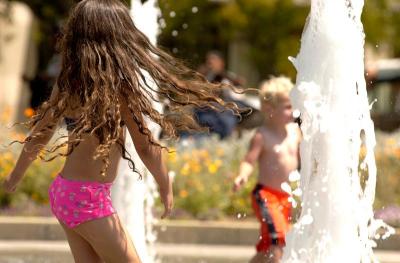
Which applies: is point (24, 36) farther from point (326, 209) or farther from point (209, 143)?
point (326, 209)

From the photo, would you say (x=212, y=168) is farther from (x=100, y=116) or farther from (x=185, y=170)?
(x=100, y=116)

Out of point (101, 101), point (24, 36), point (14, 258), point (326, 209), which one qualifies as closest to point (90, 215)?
point (101, 101)

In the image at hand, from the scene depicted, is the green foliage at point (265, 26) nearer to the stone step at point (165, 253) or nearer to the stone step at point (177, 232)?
the stone step at point (177, 232)

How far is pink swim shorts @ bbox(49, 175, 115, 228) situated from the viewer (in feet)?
14.5

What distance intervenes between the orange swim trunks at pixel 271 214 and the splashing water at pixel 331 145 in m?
1.33

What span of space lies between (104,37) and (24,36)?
808 inches

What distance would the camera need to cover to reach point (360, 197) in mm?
5375

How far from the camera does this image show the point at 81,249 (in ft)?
14.9

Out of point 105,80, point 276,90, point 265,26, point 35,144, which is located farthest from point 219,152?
point 265,26

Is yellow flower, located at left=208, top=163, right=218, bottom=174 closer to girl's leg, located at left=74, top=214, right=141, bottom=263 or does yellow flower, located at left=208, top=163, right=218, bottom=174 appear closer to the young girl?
the young girl

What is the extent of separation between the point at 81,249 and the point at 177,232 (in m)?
4.60

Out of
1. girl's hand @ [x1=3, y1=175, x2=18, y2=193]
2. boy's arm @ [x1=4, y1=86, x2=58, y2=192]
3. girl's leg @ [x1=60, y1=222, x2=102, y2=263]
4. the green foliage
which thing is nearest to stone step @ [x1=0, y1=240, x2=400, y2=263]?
girl's hand @ [x1=3, y1=175, x2=18, y2=193]

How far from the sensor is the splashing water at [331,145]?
17.5ft

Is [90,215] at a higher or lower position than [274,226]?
higher
